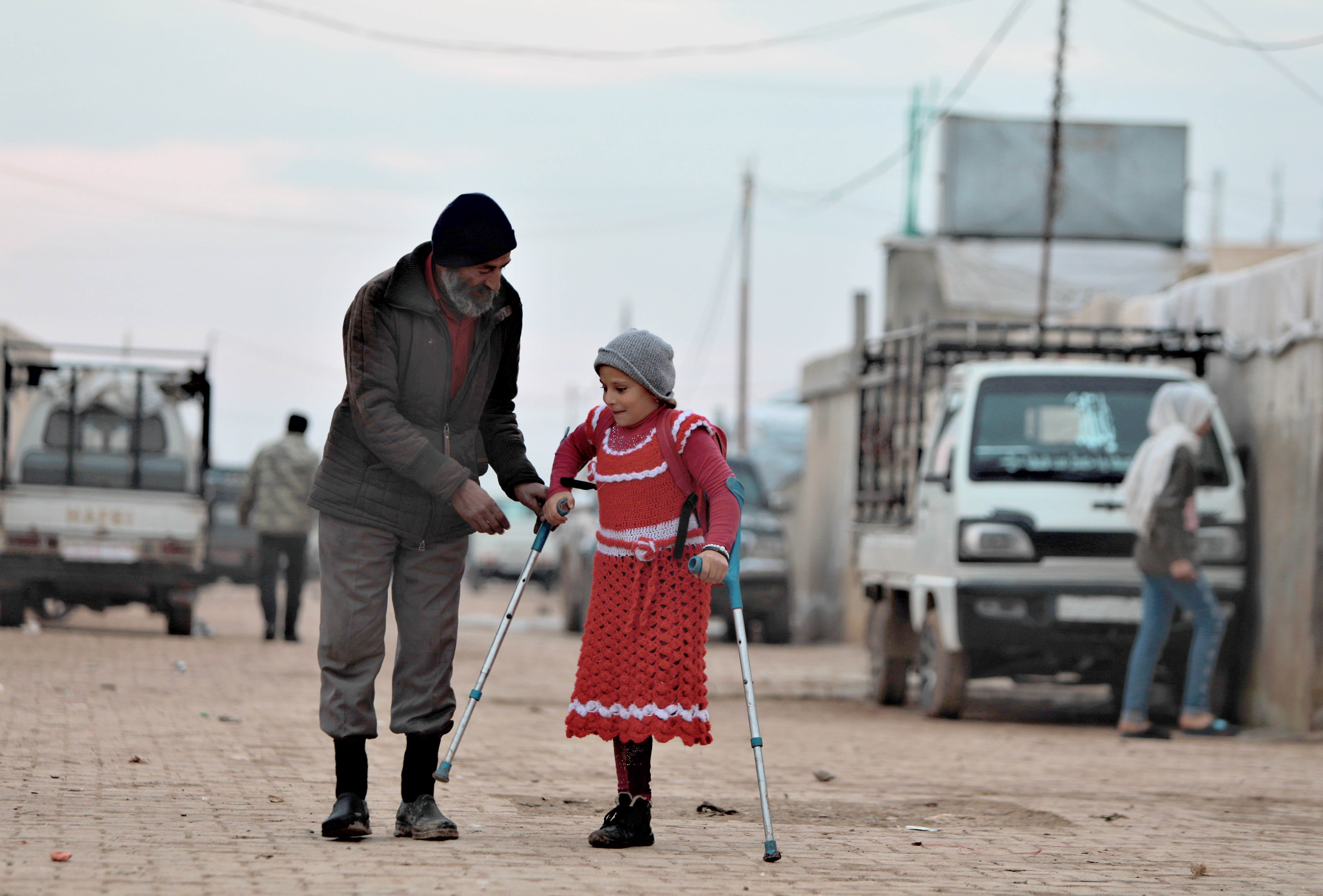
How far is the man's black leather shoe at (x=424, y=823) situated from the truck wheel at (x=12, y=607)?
A: 1181cm

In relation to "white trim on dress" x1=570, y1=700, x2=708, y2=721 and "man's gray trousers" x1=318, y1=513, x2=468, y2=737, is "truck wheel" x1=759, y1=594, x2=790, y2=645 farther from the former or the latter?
"man's gray trousers" x1=318, y1=513, x2=468, y2=737

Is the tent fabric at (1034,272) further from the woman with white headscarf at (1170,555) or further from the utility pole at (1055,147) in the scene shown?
the woman with white headscarf at (1170,555)

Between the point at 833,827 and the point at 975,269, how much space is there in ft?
89.5

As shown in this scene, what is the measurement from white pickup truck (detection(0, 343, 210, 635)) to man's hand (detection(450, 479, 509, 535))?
1109 cm

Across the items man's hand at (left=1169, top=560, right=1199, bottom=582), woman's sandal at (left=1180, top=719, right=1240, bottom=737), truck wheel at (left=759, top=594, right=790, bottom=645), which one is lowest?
truck wheel at (left=759, top=594, right=790, bottom=645)

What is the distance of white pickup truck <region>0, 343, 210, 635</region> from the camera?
52.2 ft

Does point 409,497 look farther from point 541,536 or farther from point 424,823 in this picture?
point 424,823

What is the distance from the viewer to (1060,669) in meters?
11.1

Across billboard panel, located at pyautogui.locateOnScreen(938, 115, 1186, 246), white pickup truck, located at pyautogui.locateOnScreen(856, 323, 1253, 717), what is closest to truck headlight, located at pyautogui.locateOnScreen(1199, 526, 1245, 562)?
white pickup truck, located at pyautogui.locateOnScreen(856, 323, 1253, 717)

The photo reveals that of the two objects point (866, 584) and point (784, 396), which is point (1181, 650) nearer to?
point (866, 584)

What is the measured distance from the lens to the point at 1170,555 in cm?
1001

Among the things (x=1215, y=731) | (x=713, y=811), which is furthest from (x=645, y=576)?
(x=1215, y=731)

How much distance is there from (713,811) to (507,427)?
66.9 inches

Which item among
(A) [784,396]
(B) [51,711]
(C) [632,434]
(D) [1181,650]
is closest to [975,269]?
(A) [784,396]
